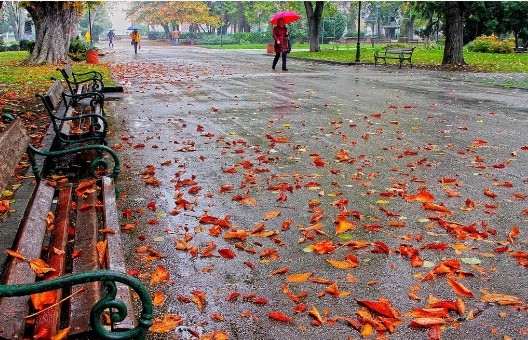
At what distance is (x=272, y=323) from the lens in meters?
2.84

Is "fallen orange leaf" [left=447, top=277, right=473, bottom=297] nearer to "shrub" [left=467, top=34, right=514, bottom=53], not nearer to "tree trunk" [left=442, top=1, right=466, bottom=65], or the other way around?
"tree trunk" [left=442, top=1, right=466, bottom=65]

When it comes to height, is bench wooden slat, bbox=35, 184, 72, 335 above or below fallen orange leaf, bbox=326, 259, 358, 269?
above

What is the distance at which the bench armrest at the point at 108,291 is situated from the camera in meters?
1.99

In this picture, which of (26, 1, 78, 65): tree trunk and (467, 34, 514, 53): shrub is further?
(467, 34, 514, 53): shrub

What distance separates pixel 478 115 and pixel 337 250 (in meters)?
6.99

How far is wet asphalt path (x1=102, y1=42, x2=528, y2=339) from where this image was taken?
3037mm

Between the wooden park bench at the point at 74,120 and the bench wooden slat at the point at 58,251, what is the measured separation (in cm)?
121

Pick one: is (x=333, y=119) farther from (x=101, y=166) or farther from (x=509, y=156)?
(x=101, y=166)

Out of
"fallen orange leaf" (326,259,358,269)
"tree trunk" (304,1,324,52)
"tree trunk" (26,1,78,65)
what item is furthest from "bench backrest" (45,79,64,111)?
"tree trunk" (304,1,324,52)

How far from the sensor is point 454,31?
21.0 meters

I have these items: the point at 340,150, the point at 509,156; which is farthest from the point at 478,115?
the point at 340,150

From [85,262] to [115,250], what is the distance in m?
0.16

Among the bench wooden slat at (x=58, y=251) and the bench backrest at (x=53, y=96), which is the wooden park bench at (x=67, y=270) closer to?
the bench wooden slat at (x=58, y=251)

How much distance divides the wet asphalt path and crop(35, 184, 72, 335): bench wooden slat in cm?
53
